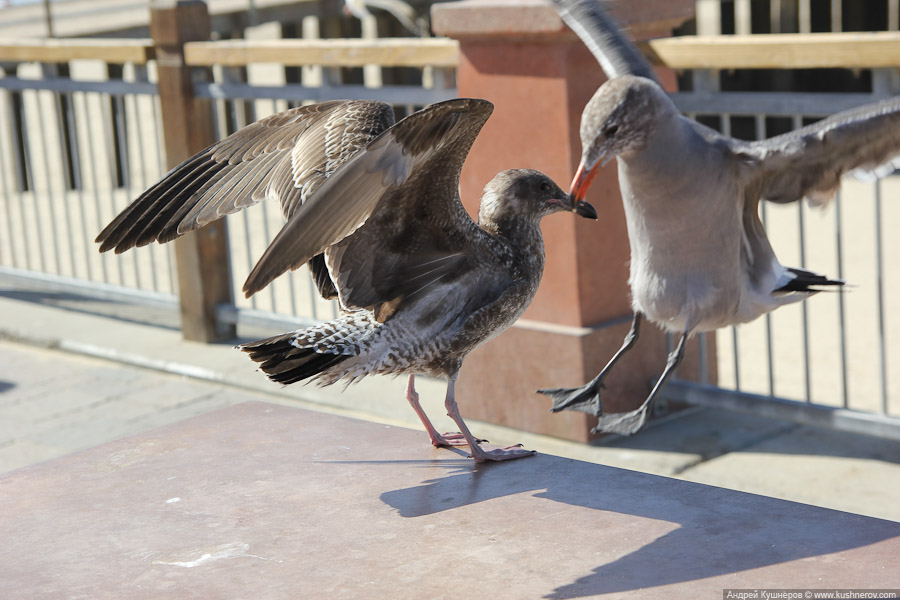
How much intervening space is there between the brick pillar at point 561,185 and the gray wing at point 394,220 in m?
1.82

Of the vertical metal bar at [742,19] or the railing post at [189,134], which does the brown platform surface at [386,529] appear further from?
the vertical metal bar at [742,19]

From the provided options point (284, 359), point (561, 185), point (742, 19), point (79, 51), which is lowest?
point (284, 359)

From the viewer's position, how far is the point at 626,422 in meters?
3.55

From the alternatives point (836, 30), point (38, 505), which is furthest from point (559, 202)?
point (836, 30)

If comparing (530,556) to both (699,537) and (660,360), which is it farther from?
(660,360)

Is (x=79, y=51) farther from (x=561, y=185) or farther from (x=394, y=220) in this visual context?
(x=394, y=220)

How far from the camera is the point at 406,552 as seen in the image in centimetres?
258

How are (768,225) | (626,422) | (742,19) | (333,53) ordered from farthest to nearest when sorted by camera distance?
(742,19) < (768,225) < (333,53) < (626,422)

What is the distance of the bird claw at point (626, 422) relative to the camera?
3.47 metres

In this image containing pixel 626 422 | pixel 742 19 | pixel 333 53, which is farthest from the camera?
pixel 742 19

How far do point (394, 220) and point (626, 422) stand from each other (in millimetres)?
927

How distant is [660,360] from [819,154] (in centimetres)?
263

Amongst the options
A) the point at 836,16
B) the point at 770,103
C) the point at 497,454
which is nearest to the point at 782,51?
the point at 770,103

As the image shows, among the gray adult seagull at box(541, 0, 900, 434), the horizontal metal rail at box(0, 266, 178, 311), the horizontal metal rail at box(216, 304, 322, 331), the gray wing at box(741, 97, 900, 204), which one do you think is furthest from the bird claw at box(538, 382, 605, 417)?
the horizontal metal rail at box(0, 266, 178, 311)
